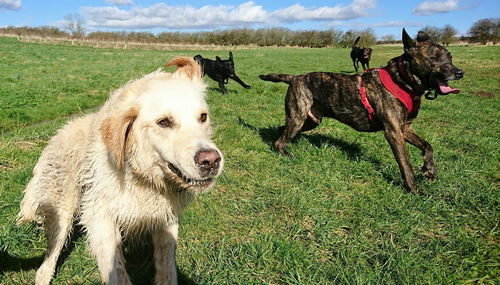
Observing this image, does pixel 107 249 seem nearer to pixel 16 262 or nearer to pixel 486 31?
pixel 16 262

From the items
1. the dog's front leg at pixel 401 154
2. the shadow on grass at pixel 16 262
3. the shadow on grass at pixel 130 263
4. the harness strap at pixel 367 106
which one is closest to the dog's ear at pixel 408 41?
the harness strap at pixel 367 106

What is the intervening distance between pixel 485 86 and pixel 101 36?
71.3 meters

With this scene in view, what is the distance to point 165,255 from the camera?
103 inches

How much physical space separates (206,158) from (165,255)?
1.01 m

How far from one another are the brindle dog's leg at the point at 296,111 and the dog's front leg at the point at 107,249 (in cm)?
368

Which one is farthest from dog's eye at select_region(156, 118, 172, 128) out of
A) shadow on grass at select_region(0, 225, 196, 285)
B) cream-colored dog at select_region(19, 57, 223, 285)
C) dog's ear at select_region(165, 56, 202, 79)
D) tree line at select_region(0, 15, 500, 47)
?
tree line at select_region(0, 15, 500, 47)

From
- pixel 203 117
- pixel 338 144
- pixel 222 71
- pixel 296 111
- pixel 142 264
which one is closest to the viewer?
pixel 203 117

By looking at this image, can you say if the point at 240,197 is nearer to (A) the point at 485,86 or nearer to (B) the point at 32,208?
(B) the point at 32,208

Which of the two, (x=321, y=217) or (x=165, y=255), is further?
(x=321, y=217)

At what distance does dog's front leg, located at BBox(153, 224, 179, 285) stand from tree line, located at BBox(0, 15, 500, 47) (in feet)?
225

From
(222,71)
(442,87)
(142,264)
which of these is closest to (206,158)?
(142,264)

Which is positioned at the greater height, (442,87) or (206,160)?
(442,87)

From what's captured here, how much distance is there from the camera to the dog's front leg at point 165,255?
254 centimetres

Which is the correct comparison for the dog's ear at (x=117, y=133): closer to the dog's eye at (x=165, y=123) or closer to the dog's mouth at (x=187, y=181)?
the dog's eye at (x=165, y=123)
